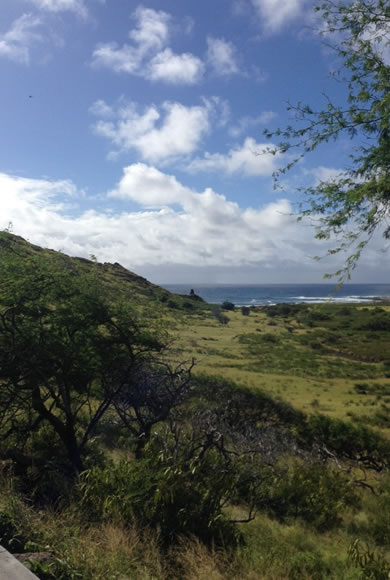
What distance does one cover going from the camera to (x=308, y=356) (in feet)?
216

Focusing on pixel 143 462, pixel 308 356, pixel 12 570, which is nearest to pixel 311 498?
Answer: pixel 143 462

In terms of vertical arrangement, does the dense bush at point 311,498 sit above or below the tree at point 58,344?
below

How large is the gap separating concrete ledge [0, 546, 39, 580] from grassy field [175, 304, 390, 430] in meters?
5.16

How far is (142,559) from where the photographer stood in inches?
198

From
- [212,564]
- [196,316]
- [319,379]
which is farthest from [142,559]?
[196,316]

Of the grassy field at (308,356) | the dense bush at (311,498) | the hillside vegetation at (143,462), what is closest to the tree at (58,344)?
the hillside vegetation at (143,462)

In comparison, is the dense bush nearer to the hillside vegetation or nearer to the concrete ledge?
the hillside vegetation

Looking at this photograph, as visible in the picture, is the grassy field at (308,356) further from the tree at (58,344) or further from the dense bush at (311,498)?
the dense bush at (311,498)

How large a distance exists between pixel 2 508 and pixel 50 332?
21.6ft

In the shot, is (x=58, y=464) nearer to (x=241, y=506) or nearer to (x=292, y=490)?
(x=241, y=506)

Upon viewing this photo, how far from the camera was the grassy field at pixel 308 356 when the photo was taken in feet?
112

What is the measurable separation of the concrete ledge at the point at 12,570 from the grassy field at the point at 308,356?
16.9 feet

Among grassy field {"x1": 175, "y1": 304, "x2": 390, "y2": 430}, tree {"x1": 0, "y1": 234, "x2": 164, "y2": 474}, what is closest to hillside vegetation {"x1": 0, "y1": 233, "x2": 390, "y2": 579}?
tree {"x1": 0, "y1": 234, "x2": 164, "y2": 474}

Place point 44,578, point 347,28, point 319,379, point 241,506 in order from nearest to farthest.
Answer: point 44,578, point 347,28, point 241,506, point 319,379
